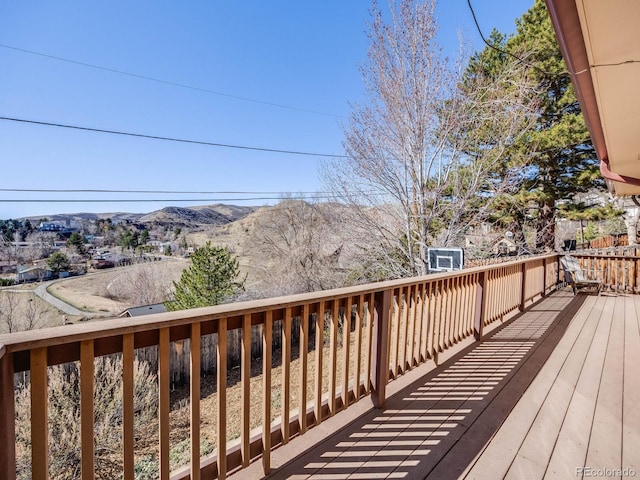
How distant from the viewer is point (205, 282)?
14.3 meters

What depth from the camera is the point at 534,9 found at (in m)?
9.88

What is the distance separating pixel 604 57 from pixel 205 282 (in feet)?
47.7

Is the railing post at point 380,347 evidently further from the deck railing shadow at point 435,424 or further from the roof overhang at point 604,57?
the roof overhang at point 604,57

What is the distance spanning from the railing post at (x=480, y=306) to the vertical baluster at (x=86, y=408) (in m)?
3.77

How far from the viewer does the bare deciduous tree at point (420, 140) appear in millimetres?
6469

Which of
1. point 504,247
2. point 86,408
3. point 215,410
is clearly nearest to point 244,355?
point 86,408

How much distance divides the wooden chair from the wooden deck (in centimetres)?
389

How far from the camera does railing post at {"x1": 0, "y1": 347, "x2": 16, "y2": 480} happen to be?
0.95 meters

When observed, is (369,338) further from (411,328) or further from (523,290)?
(523,290)

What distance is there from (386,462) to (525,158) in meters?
7.79

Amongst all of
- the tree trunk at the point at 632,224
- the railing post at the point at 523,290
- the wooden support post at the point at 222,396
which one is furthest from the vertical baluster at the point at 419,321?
the tree trunk at the point at 632,224

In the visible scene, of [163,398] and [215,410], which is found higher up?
[163,398]

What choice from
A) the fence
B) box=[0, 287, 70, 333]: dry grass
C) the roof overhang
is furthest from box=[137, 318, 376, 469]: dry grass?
box=[0, 287, 70, 333]: dry grass

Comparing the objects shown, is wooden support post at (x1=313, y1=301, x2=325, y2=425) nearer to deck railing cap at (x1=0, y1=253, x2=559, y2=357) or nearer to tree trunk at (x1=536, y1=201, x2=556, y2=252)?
deck railing cap at (x1=0, y1=253, x2=559, y2=357)
